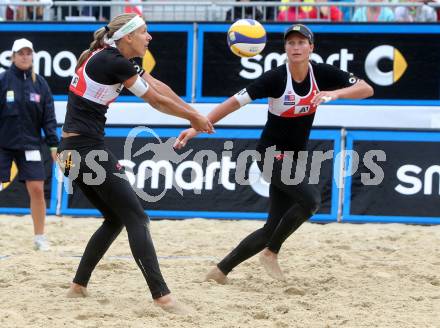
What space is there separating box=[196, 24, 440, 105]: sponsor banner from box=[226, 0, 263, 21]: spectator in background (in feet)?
1.63

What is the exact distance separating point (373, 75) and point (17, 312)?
657cm

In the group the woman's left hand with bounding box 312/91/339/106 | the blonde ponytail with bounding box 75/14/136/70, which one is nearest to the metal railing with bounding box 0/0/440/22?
the woman's left hand with bounding box 312/91/339/106

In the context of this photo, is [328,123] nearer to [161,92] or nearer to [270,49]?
[270,49]

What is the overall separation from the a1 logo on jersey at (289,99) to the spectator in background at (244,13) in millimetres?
4939

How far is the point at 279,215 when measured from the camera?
6621mm

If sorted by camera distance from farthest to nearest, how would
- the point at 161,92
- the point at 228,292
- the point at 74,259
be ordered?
the point at 74,259
the point at 228,292
the point at 161,92

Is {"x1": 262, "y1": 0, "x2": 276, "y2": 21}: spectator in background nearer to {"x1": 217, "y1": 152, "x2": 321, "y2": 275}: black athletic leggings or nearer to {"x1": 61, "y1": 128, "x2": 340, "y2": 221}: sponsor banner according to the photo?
{"x1": 61, "y1": 128, "x2": 340, "y2": 221}: sponsor banner

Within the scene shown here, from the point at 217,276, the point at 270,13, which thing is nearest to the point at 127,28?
the point at 217,276

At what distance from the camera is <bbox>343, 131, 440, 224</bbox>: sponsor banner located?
32.5 feet

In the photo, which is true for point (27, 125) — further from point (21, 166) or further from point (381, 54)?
point (381, 54)

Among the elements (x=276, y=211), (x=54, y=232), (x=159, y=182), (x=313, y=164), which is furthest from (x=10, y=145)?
(x=313, y=164)

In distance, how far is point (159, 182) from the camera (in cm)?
1023

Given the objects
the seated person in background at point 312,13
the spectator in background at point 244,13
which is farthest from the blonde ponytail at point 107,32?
the seated person in background at point 312,13

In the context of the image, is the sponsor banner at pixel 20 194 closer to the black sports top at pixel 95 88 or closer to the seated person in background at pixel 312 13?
the seated person in background at pixel 312 13
